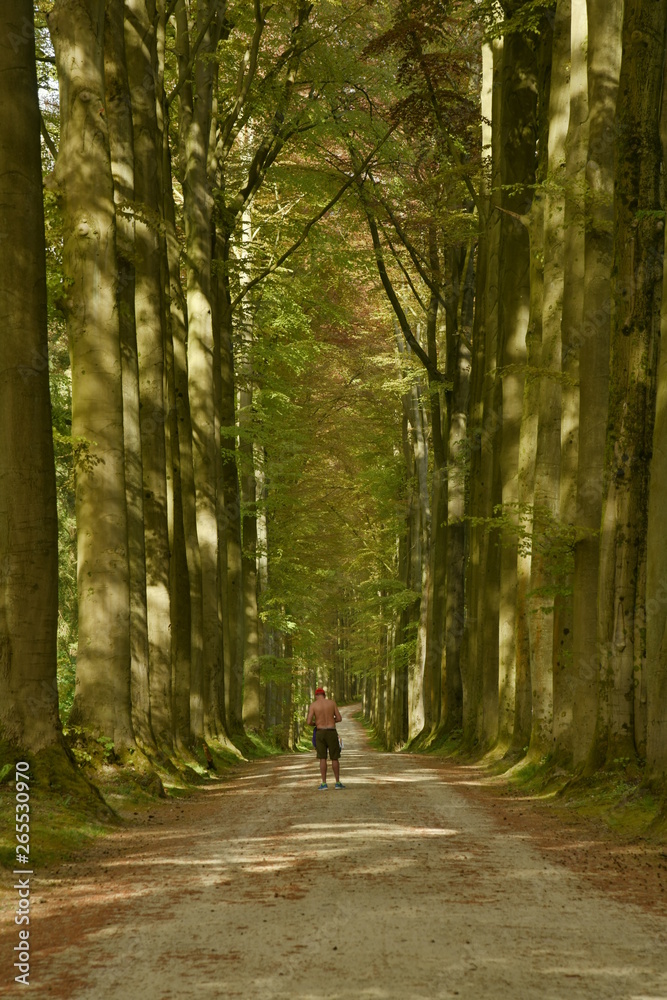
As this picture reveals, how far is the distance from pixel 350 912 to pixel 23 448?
5291mm

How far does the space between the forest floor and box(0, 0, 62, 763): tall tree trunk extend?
5.05ft

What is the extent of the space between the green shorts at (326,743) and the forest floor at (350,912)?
3.85 m

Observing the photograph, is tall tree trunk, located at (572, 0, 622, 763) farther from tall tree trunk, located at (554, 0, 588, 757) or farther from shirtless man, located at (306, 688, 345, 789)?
shirtless man, located at (306, 688, 345, 789)

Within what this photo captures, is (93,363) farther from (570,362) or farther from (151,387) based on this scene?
(570,362)

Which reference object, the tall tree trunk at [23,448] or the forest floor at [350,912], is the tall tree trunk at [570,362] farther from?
the tall tree trunk at [23,448]

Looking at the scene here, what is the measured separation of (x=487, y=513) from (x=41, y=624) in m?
12.1

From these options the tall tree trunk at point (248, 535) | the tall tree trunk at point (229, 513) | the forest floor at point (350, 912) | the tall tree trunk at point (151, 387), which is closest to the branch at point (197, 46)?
the tall tree trunk at point (151, 387)

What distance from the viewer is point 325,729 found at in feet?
53.1

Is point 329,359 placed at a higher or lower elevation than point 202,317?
higher

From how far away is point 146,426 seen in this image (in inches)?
642

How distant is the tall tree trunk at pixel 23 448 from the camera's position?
33.0 feet

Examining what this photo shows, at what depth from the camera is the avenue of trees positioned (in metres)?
11.7

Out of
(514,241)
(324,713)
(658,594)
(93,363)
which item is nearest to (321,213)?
(514,241)

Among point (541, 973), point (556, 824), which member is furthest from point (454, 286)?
point (541, 973)
